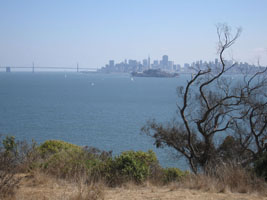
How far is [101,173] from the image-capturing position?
802 centimetres

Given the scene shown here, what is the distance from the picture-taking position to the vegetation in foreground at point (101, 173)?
20.4 ft

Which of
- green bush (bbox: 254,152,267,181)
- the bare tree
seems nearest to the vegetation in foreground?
green bush (bbox: 254,152,267,181)

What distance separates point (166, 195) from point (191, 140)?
9.70m

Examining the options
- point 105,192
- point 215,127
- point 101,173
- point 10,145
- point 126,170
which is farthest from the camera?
point 215,127

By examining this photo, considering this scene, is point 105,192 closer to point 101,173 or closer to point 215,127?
point 101,173

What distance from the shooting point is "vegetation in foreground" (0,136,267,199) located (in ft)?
20.4

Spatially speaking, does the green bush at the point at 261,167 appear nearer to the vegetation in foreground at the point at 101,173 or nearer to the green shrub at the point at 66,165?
the vegetation in foreground at the point at 101,173

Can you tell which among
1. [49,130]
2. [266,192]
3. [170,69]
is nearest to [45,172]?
[266,192]

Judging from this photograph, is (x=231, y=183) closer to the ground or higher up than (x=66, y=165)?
higher up

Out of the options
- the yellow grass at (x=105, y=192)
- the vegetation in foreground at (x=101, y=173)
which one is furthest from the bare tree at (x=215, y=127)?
the yellow grass at (x=105, y=192)

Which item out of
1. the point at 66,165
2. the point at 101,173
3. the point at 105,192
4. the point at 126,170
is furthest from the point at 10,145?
the point at 105,192

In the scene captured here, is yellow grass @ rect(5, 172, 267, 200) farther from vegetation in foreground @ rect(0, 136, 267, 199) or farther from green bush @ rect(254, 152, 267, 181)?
green bush @ rect(254, 152, 267, 181)

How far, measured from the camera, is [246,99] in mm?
14531

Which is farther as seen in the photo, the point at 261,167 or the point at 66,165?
the point at 66,165
